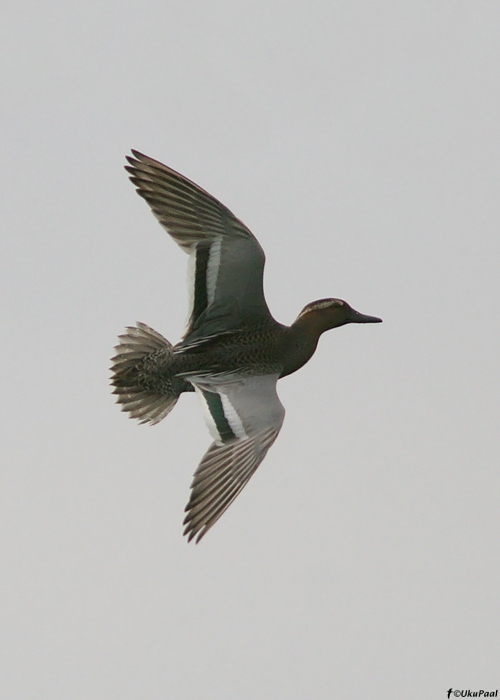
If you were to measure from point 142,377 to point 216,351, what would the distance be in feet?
2.50

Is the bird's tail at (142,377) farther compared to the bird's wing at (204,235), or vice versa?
the bird's tail at (142,377)

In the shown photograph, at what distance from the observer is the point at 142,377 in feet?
31.4

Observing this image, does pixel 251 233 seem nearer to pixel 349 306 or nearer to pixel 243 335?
pixel 243 335

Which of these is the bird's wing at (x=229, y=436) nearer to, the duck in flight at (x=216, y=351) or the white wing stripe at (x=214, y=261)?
the duck in flight at (x=216, y=351)

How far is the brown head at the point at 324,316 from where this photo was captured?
9789 mm

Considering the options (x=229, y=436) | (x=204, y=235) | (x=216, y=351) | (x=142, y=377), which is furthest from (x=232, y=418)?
(x=204, y=235)

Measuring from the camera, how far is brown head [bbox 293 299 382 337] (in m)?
9.79

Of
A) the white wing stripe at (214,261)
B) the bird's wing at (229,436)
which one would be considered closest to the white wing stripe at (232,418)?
the bird's wing at (229,436)

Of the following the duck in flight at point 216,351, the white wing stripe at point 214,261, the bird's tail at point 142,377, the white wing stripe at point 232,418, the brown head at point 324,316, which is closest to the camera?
the duck in flight at point 216,351

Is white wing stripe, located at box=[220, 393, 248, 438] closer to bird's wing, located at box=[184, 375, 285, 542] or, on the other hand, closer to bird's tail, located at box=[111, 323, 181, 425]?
bird's wing, located at box=[184, 375, 285, 542]

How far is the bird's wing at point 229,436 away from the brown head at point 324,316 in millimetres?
606

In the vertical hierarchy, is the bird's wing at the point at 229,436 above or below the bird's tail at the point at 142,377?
below

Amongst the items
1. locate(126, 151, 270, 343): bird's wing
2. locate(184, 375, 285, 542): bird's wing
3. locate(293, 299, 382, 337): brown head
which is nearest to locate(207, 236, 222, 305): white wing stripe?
locate(126, 151, 270, 343): bird's wing

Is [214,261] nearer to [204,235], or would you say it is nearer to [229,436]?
[204,235]
